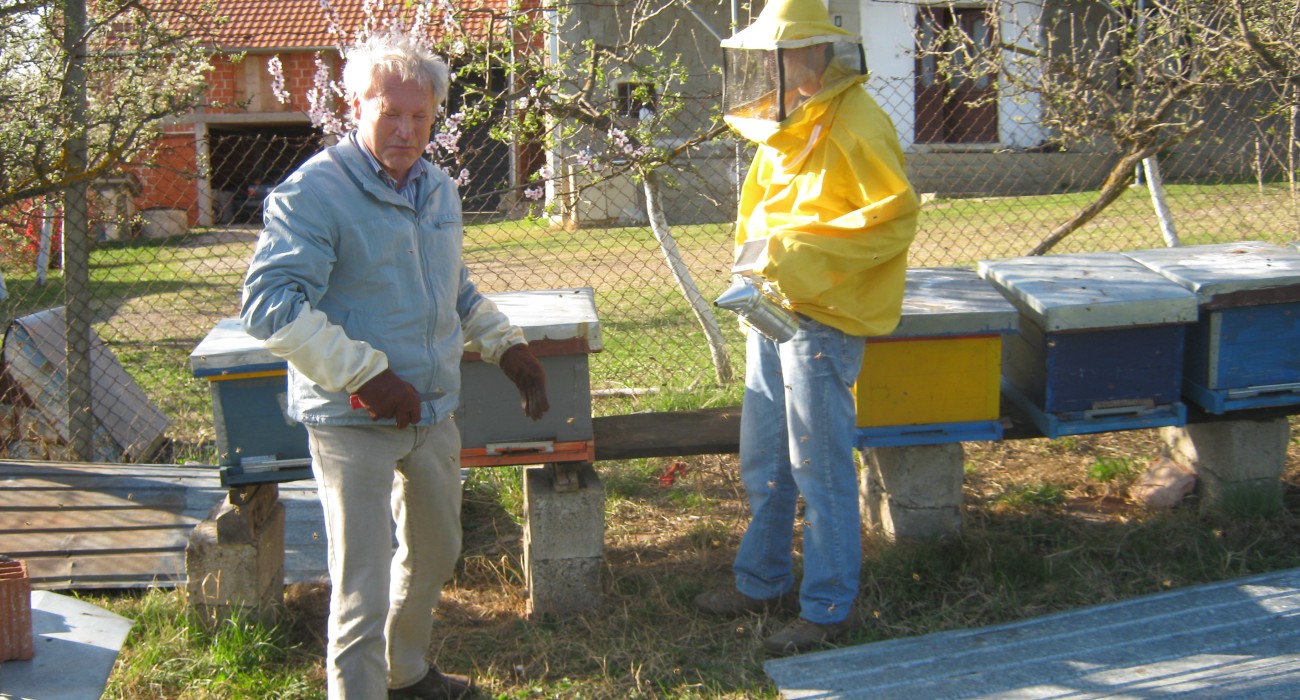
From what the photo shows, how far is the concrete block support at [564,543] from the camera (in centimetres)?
359

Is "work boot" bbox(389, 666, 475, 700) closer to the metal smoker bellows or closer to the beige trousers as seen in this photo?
the beige trousers

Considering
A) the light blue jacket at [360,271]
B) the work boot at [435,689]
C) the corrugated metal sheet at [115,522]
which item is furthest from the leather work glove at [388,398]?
the corrugated metal sheet at [115,522]

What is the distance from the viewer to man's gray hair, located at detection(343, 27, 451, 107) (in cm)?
252

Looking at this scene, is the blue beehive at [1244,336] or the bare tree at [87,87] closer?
the blue beehive at [1244,336]

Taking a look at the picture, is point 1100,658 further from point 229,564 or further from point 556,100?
point 556,100

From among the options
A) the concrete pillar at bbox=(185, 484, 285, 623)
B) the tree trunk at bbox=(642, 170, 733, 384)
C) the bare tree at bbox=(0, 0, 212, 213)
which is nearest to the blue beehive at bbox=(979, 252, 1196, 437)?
the tree trunk at bbox=(642, 170, 733, 384)

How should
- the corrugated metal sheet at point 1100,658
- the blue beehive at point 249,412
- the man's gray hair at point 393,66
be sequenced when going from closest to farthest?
the man's gray hair at point 393,66
the corrugated metal sheet at point 1100,658
the blue beehive at point 249,412

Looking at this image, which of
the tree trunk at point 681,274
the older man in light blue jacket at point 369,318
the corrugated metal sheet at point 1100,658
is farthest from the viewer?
the tree trunk at point 681,274

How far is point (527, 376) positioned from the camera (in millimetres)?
2953

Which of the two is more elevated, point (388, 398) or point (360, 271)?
point (360, 271)

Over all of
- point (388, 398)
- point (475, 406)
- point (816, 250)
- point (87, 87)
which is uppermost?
point (87, 87)

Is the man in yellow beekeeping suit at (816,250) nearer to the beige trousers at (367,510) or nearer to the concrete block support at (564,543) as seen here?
the concrete block support at (564,543)

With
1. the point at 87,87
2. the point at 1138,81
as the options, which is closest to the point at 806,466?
the point at 87,87

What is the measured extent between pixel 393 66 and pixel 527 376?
88 cm
